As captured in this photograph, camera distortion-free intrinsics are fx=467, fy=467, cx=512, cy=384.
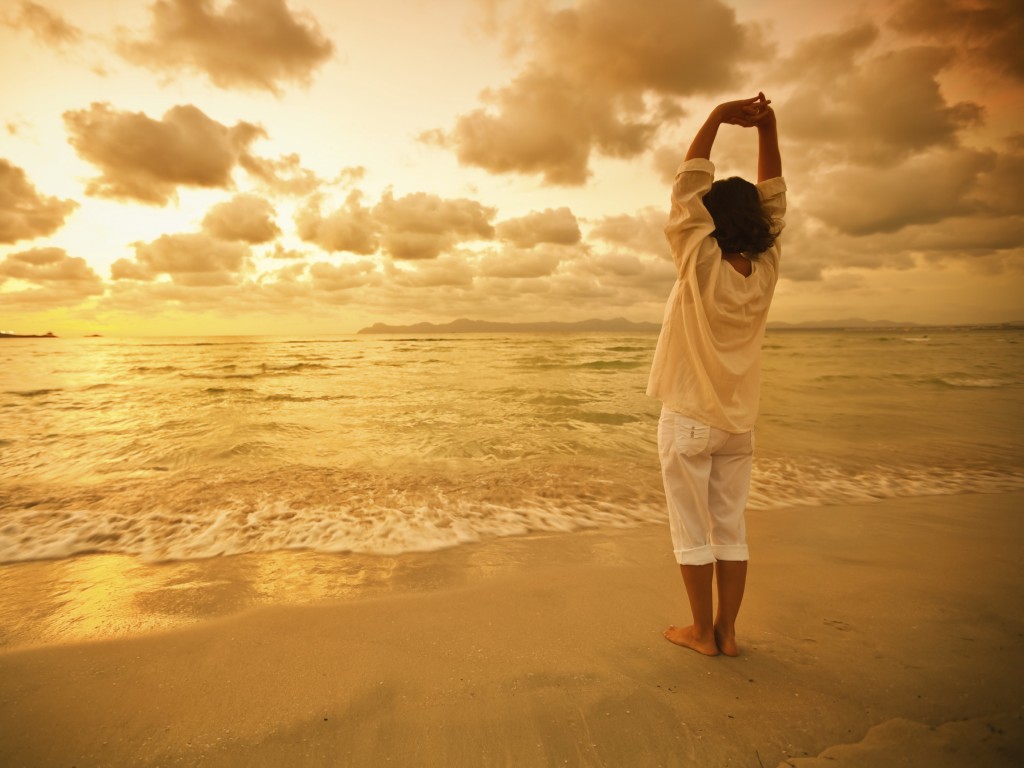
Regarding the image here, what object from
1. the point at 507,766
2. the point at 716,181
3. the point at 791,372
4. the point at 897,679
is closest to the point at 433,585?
the point at 507,766

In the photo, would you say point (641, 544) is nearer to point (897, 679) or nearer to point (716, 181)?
point (897, 679)

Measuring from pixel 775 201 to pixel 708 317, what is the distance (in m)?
0.71

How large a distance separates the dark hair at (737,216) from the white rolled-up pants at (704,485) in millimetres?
842

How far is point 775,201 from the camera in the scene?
2287 millimetres

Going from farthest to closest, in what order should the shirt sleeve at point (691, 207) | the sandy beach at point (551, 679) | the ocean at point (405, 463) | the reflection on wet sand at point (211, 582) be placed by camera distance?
the ocean at point (405, 463) < the reflection on wet sand at point (211, 582) < the shirt sleeve at point (691, 207) < the sandy beach at point (551, 679)

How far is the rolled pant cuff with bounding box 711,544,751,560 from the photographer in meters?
2.29

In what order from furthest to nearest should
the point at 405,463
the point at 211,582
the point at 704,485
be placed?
the point at 405,463
the point at 211,582
the point at 704,485

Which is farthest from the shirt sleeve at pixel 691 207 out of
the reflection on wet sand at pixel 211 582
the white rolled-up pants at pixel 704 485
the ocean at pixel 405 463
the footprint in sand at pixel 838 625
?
the ocean at pixel 405 463

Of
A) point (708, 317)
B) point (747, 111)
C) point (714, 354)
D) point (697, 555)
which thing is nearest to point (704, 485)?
point (697, 555)

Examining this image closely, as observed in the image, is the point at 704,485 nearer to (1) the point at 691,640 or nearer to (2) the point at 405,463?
(1) the point at 691,640

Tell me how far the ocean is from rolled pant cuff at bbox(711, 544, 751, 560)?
209 centimetres

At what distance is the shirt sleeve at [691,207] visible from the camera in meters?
2.09

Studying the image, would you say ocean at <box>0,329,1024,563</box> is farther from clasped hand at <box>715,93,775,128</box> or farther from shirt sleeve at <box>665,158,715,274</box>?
clasped hand at <box>715,93,775,128</box>

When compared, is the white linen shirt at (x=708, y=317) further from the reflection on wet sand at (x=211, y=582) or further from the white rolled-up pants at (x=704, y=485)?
the reflection on wet sand at (x=211, y=582)
